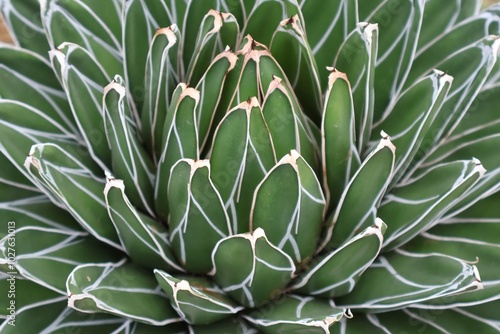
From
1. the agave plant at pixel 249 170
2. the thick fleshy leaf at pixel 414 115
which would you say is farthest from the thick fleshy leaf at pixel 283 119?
the thick fleshy leaf at pixel 414 115

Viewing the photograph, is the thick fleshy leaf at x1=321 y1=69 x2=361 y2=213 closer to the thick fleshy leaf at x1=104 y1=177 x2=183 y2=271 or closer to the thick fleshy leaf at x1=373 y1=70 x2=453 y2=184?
the thick fleshy leaf at x1=373 y1=70 x2=453 y2=184

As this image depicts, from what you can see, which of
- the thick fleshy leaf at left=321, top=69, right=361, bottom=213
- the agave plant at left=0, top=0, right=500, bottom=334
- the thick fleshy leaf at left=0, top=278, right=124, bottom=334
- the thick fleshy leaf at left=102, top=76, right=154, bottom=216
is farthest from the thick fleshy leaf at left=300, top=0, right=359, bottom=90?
the thick fleshy leaf at left=0, top=278, right=124, bottom=334

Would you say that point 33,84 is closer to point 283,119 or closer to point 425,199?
point 283,119

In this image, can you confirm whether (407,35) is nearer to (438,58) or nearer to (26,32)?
(438,58)

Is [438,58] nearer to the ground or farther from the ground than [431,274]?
farther from the ground

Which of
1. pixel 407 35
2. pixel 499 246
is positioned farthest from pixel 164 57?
pixel 499 246

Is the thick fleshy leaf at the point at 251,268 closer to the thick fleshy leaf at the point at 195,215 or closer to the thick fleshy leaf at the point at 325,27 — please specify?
the thick fleshy leaf at the point at 195,215
